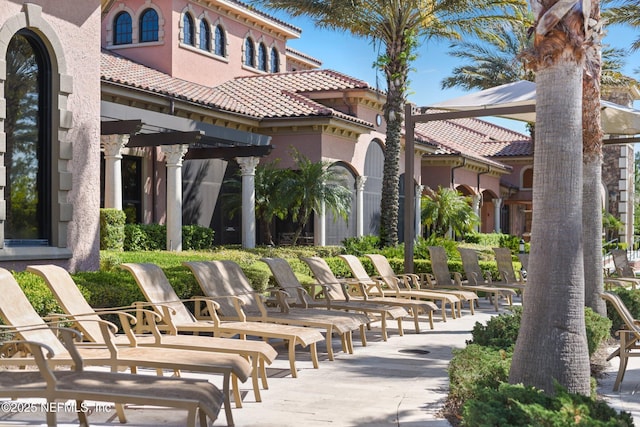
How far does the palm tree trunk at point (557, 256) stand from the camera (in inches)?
226

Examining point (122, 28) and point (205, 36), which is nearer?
point (122, 28)

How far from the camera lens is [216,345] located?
21.6 feet

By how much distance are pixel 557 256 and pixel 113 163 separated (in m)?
12.3

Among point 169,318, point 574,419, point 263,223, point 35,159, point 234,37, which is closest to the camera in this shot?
point 574,419

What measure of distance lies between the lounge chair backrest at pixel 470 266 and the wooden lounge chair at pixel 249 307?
625 cm

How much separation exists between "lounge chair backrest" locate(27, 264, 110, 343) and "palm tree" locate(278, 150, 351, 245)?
43.4 ft

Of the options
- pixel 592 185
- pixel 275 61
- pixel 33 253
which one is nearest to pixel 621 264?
pixel 592 185

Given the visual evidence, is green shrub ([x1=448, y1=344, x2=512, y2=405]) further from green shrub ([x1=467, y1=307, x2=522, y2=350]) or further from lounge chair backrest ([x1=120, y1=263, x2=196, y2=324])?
lounge chair backrest ([x1=120, y1=263, x2=196, y2=324])

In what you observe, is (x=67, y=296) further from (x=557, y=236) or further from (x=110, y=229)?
(x=110, y=229)

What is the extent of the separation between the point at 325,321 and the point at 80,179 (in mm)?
5027

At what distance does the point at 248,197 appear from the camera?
20078 millimetres

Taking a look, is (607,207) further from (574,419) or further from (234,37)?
(574,419)

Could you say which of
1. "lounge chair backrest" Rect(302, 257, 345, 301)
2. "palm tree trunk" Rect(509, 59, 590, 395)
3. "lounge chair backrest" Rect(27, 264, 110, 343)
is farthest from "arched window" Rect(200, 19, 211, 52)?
"palm tree trunk" Rect(509, 59, 590, 395)

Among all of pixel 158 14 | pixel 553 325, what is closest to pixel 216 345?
pixel 553 325
